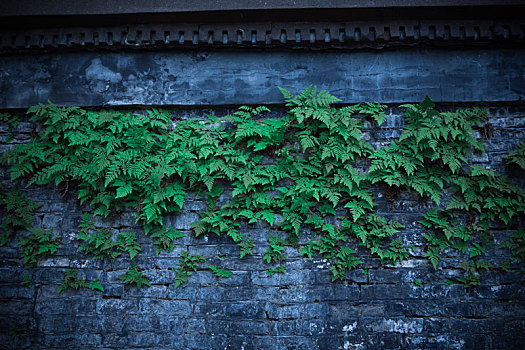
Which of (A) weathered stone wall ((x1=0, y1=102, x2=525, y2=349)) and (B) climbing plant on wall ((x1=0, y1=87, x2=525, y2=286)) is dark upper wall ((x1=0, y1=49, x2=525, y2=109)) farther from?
(A) weathered stone wall ((x1=0, y1=102, x2=525, y2=349))

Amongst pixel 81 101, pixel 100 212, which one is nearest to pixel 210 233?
pixel 100 212

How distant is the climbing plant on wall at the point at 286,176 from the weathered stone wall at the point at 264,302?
14 cm

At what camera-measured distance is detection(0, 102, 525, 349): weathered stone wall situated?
411cm

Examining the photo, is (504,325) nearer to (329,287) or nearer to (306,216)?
(329,287)

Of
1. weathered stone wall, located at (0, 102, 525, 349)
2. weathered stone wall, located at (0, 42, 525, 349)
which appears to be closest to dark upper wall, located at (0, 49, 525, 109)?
weathered stone wall, located at (0, 42, 525, 349)

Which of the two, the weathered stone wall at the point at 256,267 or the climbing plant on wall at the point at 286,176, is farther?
the climbing plant on wall at the point at 286,176

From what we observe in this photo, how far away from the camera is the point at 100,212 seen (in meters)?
4.50

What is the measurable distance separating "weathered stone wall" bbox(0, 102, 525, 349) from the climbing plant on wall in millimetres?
142

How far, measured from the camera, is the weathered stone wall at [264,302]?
4113mm

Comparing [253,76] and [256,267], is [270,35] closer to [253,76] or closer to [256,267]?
[253,76]

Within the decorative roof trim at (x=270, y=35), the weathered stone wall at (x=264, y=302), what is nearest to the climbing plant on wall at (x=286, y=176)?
the weathered stone wall at (x=264, y=302)

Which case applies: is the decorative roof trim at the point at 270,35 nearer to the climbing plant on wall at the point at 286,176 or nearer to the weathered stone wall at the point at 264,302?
the climbing plant on wall at the point at 286,176

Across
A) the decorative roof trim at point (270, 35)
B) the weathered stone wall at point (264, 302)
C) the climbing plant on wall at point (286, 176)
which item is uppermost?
the decorative roof trim at point (270, 35)

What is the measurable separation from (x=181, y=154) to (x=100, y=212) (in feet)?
4.27
